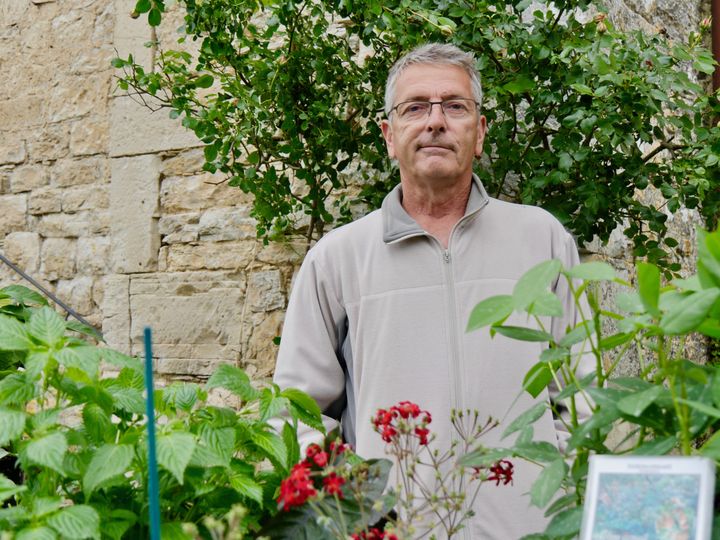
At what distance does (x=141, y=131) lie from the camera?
4262mm

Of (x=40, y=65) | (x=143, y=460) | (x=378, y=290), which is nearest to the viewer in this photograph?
(x=143, y=460)

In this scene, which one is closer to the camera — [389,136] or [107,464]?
[107,464]

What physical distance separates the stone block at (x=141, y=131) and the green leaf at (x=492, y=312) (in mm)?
3263

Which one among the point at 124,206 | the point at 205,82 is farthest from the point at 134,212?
the point at 205,82

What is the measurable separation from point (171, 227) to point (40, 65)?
1250 mm

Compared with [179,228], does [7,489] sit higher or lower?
lower

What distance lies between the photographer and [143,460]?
3.70ft

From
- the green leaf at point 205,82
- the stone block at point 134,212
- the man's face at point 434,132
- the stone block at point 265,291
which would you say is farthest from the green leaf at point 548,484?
the stone block at point 134,212

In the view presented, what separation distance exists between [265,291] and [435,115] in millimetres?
1683

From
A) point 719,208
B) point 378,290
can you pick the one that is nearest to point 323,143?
point 378,290

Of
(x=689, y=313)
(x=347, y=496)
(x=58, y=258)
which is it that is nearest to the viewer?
(x=689, y=313)

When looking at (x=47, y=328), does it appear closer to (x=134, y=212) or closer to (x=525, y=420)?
(x=525, y=420)

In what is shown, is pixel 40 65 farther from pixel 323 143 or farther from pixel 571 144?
pixel 571 144

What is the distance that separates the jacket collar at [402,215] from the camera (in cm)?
225
